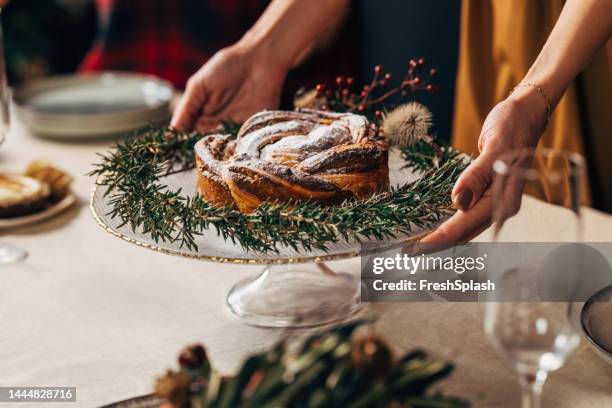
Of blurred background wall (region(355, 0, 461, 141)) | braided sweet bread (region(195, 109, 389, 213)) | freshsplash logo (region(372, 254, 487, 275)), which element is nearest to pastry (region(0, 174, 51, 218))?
braided sweet bread (region(195, 109, 389, 213))

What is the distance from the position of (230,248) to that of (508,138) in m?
0.41

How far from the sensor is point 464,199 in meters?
0.99

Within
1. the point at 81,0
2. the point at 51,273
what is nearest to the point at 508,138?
the point at 51,273

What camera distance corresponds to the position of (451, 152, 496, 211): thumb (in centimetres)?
99

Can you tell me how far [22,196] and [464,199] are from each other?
799 mm

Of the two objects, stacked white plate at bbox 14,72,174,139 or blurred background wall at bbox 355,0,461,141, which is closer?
stacked white plate at bbox 14,72,174,139

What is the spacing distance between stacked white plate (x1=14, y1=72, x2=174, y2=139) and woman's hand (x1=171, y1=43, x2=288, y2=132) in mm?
152

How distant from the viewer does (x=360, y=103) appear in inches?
54.2

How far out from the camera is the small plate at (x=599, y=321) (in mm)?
912

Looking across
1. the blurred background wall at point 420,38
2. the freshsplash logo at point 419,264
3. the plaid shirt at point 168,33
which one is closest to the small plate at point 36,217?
the freshsplash logo at point 419,264

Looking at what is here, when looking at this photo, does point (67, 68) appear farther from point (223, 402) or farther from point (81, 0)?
point (223, 402)

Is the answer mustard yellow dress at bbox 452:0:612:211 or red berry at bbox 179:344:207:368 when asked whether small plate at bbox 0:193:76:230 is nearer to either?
red berry at bbox 179:344:207:368

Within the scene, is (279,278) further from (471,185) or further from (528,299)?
(528,299)

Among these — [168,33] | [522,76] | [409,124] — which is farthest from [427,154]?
[168,33]
